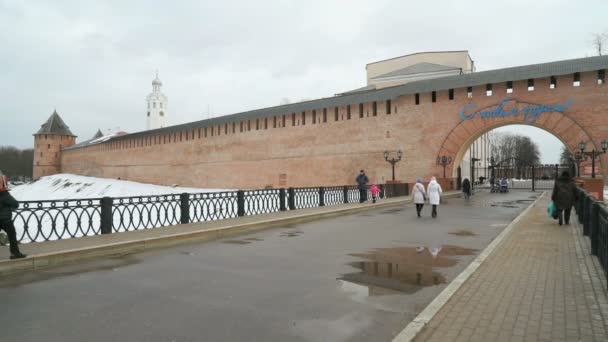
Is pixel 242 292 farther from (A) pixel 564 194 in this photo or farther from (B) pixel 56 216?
(A) pixel 564 194

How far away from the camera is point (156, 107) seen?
322 feet

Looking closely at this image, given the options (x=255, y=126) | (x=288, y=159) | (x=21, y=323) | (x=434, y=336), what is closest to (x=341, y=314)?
(x=434, y=336)

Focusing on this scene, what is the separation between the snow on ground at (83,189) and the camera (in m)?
44.6

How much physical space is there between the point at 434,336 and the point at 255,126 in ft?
Result: 115

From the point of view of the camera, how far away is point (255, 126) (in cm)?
3728

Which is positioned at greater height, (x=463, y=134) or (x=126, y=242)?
(x=463, y=134)

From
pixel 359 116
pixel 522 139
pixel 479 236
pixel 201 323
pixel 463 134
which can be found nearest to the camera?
pixel 201 323

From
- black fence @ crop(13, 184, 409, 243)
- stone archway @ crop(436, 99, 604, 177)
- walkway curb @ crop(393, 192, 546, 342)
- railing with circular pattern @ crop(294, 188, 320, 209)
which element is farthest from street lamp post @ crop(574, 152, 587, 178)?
walkway curb @ crop(393, 192, 546, 342)

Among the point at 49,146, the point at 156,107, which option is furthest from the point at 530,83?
the point at 156,107

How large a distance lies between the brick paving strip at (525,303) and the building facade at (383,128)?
18.8m

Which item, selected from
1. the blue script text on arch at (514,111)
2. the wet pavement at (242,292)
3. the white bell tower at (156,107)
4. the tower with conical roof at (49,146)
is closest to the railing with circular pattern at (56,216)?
the wet pavement at (242,292)

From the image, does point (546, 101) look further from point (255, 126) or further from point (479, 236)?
point (255, 126)

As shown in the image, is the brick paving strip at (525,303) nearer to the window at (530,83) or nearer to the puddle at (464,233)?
the puddle at (464,233)

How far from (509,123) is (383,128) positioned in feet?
27.1
